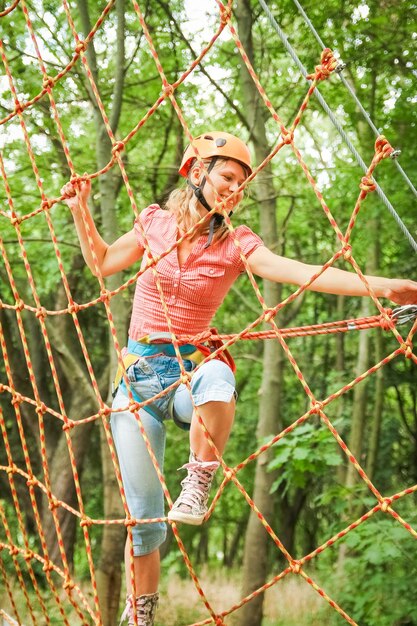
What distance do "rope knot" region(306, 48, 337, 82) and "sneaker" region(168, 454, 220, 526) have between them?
78 centimetres

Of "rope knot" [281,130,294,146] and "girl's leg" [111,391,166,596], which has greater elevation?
"rope knot" [281,130,294,146]

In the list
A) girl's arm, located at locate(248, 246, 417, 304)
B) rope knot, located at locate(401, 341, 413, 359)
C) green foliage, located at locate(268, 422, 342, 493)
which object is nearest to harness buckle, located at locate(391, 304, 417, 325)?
girl's arm, located at locate(248, 246, 417, 304)

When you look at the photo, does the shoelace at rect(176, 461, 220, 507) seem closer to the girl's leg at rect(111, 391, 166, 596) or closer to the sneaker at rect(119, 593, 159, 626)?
the girl's leg at rect(111, 391, 166, 596)

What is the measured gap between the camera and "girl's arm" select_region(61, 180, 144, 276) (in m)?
1.91

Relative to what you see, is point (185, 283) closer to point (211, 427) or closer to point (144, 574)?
point (211, 427)

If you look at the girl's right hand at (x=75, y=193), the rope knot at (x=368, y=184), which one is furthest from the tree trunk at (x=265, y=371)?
the rope knot at (x=368, y=184)

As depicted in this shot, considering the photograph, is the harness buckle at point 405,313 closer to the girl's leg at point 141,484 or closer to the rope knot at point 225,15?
the girl's leg at point 141,484

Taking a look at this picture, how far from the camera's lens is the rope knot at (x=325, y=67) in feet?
5.14

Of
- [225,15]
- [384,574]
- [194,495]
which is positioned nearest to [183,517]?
[194,495]

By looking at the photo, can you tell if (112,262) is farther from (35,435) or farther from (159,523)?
(35,435)

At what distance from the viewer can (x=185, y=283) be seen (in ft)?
6.16

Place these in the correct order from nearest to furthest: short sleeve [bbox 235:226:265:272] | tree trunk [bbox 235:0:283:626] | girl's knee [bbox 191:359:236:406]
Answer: girl's knee [bbox 191:359:236:406] < short sleeve [bbox 235:226:265:272] < tree trunk [bbox 235:0:283:626]

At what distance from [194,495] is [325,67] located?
88cm

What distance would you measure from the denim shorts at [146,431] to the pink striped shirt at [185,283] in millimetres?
69
